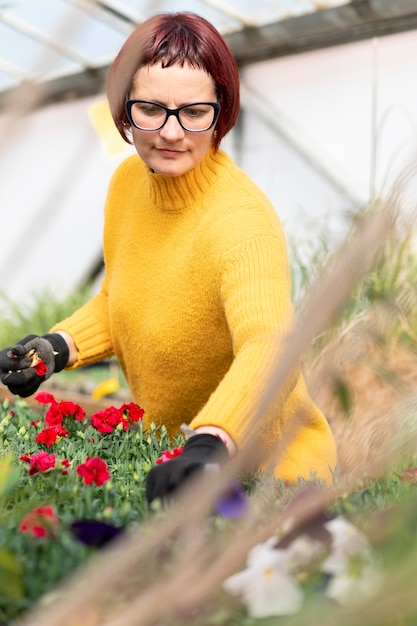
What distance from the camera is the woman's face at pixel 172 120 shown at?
1.33 m

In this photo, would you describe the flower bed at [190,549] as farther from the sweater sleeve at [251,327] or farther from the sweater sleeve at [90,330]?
the sweater sleeve at [90,330]

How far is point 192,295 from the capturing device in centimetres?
141

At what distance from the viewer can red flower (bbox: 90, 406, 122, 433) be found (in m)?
1.37

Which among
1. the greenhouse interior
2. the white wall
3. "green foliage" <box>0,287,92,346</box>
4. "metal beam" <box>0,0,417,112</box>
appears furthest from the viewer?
"green foliage" <box>0,287,92,346</box>

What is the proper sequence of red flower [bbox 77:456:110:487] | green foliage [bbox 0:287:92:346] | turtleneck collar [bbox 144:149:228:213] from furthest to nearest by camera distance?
green foliage [bbox 0:287:92:346] → turtleneck collar [bbox 144:149:228:213] → red flower [bbox 77:456:110:487]

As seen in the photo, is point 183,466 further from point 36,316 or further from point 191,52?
point 36,316

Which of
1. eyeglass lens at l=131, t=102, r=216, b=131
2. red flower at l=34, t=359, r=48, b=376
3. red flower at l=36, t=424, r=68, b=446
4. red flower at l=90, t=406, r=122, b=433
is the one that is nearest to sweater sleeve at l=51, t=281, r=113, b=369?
red flower at l=34, t=359, r=48, b=376

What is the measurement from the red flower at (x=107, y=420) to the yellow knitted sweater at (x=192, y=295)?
0.47 feet

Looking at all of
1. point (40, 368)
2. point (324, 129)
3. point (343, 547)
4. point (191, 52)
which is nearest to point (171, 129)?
point (191, 52)

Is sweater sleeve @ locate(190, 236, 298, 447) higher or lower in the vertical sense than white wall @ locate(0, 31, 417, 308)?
lower

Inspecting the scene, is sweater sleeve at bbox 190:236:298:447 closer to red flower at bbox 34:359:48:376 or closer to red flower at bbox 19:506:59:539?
red flower at bbox 19:506:59:539

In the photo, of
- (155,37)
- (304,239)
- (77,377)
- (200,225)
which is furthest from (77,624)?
(77,377)

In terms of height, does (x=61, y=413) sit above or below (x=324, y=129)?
below

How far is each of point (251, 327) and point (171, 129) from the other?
0.38 meters
